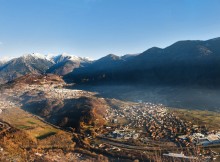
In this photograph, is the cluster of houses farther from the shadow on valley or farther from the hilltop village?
the shadow on valley

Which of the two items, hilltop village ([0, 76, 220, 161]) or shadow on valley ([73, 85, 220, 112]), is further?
shadow on valley ([73, 85, 220, 112])

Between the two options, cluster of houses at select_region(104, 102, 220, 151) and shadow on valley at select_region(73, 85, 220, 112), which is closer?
cluster of houses at select_region(104, 102, 220, 151)

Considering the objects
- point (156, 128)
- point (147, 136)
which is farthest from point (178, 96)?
point (147, 136)

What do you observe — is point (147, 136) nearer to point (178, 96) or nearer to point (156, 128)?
point (156, 128)

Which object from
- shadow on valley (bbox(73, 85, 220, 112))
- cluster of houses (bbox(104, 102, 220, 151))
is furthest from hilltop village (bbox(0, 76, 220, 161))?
shadow on valley (bbox(73, 85, 220, 112))

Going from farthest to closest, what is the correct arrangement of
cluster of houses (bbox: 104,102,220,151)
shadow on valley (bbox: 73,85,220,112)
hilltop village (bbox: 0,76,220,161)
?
shadow on valley (bbox: 73,85,220,112)
cluster of houses (bbox: 104,102,220,151)
hilltop village (bbox: 0,76,220,161)

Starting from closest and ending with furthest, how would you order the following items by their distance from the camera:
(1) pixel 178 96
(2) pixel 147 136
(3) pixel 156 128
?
1. (2) pixel 147 136
2. (3) pixel 156 128
3. (1) pixel 178 96

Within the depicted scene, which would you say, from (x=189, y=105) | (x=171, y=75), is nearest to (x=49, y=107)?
(x=189, y=105)

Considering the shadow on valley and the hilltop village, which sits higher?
the shadow on valley

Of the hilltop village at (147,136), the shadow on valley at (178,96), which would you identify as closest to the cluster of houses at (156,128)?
the hilltop village at (147,136)

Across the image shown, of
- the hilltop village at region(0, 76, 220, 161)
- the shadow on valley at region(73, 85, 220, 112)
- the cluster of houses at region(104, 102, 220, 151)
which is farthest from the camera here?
the shadow on valley at region(73, 85, 220, 112)

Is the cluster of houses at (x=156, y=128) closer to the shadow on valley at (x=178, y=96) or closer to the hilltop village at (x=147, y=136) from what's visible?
the hilltop village at (x=147, y=136)

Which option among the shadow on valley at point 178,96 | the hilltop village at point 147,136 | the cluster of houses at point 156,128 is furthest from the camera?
the shadow on valley at point 178,96

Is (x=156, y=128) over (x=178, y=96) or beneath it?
beneath
